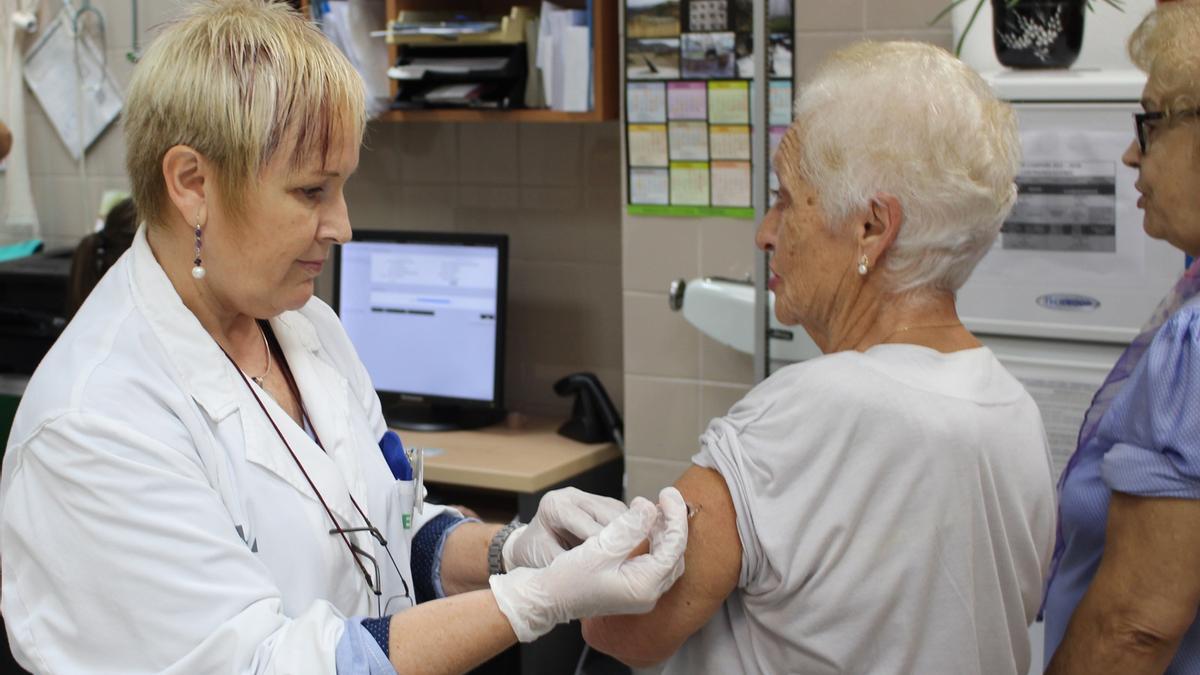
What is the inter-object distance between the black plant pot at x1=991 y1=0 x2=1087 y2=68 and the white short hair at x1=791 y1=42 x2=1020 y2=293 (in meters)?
1.01

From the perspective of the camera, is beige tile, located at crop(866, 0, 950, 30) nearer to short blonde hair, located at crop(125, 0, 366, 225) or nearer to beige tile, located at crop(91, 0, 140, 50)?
short blonde hair, located at crop(125, 0, 366, 225)

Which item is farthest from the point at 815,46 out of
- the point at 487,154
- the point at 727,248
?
the point at 487,154

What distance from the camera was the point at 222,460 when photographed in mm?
1301

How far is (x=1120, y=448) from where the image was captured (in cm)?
140

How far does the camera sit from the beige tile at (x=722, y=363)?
291 centimetres

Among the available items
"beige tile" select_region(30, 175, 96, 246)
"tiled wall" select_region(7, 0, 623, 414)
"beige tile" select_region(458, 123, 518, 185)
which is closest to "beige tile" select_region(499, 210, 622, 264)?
"tiled wall" select_region(7, 0, 623, 414)

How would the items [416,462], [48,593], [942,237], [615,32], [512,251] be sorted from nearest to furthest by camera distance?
[48,593]
[942,237]
[416,462]
[615,32]
[512,251]

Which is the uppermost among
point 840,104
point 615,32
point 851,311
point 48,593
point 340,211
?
point 615,32

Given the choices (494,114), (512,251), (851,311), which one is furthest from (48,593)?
(512,251)

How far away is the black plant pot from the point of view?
2.24 meters

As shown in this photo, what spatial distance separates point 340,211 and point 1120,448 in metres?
0.90

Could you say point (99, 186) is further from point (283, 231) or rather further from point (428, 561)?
point (283, 231)

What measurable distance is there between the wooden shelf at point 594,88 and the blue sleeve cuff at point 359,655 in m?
1.90

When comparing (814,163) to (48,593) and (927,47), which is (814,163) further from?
(48,593)
